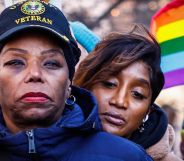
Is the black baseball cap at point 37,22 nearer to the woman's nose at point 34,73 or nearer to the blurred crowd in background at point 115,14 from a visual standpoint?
the woman's nose at point 34,73

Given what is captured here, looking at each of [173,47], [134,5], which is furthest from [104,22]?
[173,47]

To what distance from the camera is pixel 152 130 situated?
343 centimetres

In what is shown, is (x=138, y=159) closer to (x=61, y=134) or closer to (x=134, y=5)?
(x=61, y=134)

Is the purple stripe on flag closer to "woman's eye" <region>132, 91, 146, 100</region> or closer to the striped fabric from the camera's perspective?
the striped fabric

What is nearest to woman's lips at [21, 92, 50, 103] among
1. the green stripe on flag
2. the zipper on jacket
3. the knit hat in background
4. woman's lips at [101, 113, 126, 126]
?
the zipper on jacket

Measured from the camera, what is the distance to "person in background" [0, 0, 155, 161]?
2.63 meters

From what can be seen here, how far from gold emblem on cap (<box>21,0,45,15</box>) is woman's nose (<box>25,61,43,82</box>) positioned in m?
0.20

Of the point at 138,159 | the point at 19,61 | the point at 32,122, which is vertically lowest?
the point at 138,159

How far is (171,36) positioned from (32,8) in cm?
249

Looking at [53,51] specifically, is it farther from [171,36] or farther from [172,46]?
[171,36]

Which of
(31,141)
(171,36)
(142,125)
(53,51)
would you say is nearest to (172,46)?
(171,36)

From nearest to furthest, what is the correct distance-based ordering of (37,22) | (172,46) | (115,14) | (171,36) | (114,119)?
(37,22), (114,119), (172,46), (171,36), (115,14)

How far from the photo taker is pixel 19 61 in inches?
106

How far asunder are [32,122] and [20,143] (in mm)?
105
